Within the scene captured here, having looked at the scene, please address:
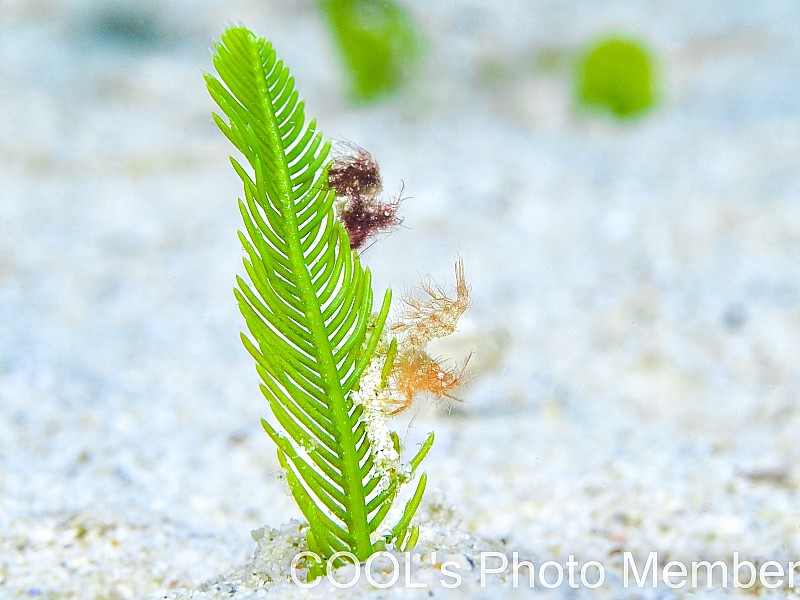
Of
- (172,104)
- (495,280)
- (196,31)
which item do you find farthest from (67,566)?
(196,31)

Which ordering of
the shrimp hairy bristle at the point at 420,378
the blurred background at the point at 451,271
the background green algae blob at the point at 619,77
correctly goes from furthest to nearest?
the background green algae blob at the point at 619,77 → the blurred background at the point at 451,271 → the shrimp hairy bristle at the point at 420,378

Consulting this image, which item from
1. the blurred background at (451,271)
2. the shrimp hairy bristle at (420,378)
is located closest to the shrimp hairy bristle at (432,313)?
the shrimp hairy bristle at (420,378)

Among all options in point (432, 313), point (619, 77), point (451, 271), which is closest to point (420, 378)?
point (432, 313)

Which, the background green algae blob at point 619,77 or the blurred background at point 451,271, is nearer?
the blurred background at point 451,271

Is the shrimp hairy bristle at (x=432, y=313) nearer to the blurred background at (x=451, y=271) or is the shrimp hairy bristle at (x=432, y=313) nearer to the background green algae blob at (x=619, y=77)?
the blurred background at (x=451, y=271)

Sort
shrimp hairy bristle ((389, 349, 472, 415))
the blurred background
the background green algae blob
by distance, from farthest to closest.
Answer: the background green algae blob → the blurred background → shrimp hairy bristle ((389, 349, 472, 415))

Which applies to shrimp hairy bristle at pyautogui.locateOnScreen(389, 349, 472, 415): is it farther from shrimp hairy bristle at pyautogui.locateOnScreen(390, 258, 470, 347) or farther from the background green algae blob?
the background green algae blob

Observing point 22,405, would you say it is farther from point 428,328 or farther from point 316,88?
point 316,88

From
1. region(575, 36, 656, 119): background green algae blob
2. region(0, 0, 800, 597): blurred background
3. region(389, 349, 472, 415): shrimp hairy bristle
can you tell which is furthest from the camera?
region(575, 36, 656, 119): background green algae blob

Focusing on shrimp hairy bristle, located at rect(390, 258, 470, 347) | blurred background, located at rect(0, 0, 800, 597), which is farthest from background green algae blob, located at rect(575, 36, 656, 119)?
shrimp hairy bristle, located at rect(390, 258, 470, 347)
